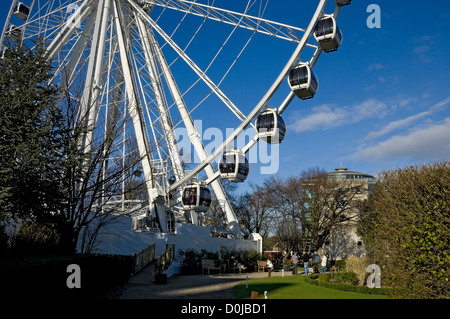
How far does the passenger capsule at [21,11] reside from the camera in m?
27.2

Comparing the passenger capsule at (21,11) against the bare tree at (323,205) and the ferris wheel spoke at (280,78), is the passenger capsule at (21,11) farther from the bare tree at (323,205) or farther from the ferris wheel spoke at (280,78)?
the bare tree at (323,205)

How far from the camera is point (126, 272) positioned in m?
16.4

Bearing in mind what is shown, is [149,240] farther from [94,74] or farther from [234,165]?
[94,74]

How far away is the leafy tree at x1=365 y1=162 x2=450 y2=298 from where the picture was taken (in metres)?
8.58

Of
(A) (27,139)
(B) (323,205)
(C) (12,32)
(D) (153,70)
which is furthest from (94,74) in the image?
(B) (323,205)

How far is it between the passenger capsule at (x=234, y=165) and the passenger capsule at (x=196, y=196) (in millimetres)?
4645

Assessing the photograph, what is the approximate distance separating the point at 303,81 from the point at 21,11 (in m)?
20.8

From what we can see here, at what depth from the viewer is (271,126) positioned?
62.2 feet

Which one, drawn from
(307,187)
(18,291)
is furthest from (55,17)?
(307,187)

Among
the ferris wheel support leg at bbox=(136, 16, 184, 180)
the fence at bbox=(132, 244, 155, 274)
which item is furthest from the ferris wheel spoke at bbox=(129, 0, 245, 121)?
the fence at bbox=(132, 244, 155, 274)

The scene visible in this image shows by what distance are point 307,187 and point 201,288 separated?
3236 centimetres

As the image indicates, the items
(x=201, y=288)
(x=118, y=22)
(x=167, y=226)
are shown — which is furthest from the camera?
(x=167, y=226)

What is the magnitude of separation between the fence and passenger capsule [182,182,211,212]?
385cm

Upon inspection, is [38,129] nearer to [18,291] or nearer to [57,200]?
[57,200]
